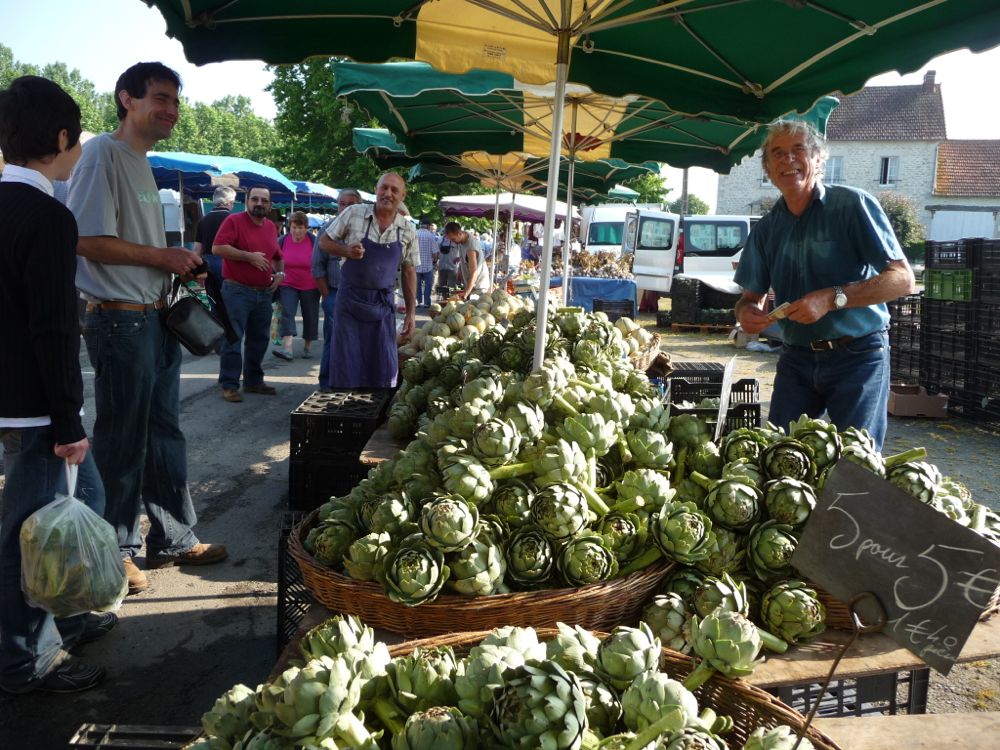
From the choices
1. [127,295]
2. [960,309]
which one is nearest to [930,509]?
[127,295]

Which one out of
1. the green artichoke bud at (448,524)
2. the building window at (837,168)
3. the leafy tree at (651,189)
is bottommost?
the green artichoke bud at (448,524)

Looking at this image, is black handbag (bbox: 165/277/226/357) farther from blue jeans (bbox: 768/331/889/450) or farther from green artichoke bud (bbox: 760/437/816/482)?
blue jeans (bbox: 768/331/889/450)

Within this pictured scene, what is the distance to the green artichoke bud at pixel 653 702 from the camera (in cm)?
119

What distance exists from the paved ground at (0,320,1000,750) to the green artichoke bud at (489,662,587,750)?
2034 mm

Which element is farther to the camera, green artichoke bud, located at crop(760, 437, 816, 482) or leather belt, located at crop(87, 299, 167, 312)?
leather belt, located at crop(87, 299, 167, 312)

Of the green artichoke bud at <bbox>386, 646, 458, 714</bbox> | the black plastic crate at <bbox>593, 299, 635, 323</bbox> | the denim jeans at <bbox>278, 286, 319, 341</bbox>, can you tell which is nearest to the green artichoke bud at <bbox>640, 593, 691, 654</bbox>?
the green artichoke bud at <bbox>386, 646, 458, 714</bbox>

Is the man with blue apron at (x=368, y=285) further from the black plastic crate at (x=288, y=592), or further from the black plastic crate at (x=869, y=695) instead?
the black plastic crate at (x=869, y=695)

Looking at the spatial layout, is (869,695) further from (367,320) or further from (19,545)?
(367,320)

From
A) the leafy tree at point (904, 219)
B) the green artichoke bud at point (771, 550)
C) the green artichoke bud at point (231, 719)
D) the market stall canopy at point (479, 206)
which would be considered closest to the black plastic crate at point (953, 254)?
the green artichoke bud at point (771, 550)

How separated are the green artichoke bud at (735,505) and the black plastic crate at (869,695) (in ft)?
1.34


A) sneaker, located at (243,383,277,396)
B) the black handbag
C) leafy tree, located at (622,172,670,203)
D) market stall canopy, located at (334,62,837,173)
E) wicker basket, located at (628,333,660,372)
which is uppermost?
leafy tree, located at (622,172,670,203)

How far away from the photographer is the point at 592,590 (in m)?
1.82

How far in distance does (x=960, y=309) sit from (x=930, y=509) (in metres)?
7.37

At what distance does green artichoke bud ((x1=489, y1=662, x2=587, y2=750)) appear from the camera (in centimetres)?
107
